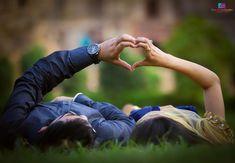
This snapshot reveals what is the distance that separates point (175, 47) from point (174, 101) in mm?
981

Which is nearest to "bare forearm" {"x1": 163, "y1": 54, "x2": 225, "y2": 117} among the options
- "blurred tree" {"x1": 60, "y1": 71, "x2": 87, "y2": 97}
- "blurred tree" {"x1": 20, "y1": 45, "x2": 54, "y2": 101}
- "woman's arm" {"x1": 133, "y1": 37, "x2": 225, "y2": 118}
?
"woman's arm" {"x1": 133, "y1": 37, "x2": 225, "y2": 118}

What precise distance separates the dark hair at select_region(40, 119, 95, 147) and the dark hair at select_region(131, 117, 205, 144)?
27 cm

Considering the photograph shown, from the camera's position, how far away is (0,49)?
→ 13.3 meters

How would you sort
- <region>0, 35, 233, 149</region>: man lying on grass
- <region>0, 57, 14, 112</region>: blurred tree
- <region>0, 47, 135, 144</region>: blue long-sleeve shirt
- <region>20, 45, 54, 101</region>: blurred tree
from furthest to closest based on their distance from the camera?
<region>20, 45, 54, 101</region>: blurred tree < <region>0, 57, 14, 112</region>: blurred tree < <region>0, 47, 135, 144</region>: blue long-sleeve shirt < <region>0, 35, 233, 149</region>: man lying on grass

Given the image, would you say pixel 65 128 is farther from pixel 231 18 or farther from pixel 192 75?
pixel 231 18

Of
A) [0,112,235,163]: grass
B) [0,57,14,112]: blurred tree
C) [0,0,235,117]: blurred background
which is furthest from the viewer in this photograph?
[0,0,235,117]: blurred background

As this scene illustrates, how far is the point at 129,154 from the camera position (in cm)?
273

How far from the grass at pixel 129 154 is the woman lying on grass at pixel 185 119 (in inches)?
3.3

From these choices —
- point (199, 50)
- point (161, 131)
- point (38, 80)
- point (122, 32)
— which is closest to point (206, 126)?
point (161, 131)

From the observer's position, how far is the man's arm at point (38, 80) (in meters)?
3.21

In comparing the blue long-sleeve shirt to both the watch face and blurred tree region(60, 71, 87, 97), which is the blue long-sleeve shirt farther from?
blurred tree region(60, 71, 87, 97)

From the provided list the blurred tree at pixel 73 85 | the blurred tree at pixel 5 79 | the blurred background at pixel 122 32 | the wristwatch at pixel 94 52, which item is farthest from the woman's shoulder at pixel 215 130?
the blurred tree at pixel 73 85

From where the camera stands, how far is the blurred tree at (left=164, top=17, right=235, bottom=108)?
368 inches

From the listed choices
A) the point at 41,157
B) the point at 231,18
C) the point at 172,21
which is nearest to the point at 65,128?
the point at 41,157
